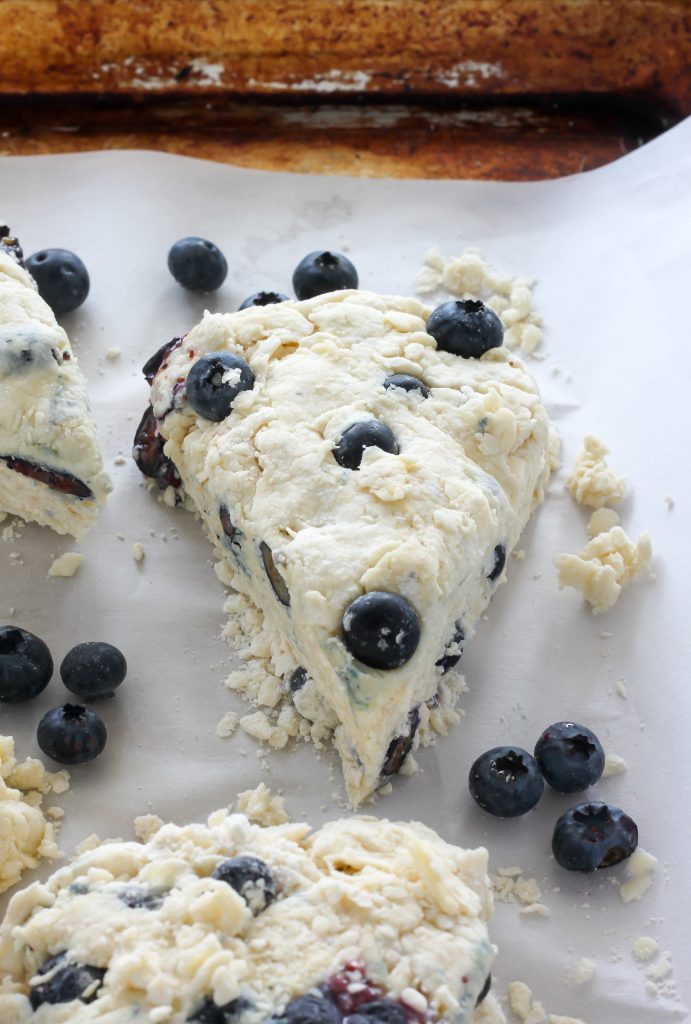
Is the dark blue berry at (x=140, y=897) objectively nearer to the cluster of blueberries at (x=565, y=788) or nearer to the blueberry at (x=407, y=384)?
the cluster of blueberries at (x=565, y=788)

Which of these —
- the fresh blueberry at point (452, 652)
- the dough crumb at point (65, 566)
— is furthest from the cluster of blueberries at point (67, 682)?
the fresh blueberry at point (452, 652)

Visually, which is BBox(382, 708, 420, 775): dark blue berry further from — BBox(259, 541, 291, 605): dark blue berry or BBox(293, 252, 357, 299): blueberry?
BBox(293, 252, 357, 299): blueberry

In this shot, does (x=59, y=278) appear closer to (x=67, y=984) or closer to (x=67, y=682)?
(x=67, y=682)

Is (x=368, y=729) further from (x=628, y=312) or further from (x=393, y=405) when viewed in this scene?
(x=628, y=312)

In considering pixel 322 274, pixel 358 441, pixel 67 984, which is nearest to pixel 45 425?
pixel 358 441

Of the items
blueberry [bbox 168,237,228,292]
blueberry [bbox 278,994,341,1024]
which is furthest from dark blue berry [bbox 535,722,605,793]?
blueberry [bbox 168,237,228,292]

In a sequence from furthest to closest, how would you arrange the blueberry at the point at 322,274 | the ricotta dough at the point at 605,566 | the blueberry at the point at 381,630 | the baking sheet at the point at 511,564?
the blueberry at the point at 322,274, the ricotta dough at the point at 605,566, the baking sheet at the point at 511,564, the blueberry at the point at 381,630
